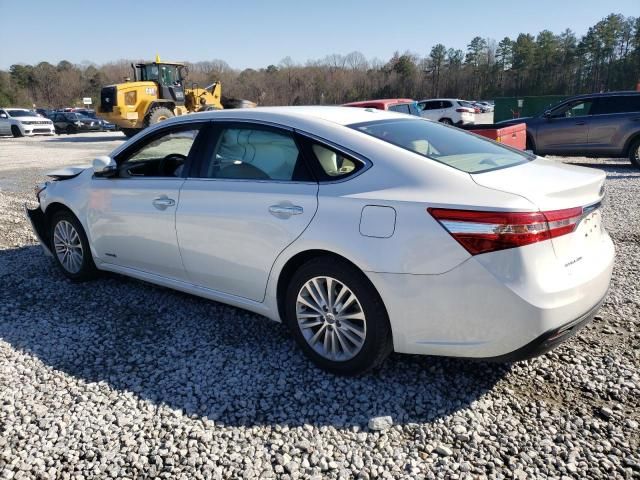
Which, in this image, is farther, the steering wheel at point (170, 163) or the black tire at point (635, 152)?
the black tire at point (635, 152)

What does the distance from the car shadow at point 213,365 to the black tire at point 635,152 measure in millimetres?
10324

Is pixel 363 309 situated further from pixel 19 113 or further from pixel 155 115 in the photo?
pixel 19 113

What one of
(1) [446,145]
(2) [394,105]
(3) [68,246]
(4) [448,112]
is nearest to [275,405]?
(1) [446,145]

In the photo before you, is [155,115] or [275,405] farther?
[155,115]

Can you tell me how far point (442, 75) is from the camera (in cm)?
8044

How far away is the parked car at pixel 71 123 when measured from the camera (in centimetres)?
3189

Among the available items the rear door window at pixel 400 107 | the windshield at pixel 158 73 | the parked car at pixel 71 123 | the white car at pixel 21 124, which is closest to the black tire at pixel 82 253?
the rear door window at pixel 400 107

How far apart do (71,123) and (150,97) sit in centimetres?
1303

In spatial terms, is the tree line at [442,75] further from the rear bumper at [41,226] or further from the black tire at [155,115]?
the rear bumper at [41,226]

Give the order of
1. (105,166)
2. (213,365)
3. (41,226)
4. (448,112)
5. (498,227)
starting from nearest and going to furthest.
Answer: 1. (498,227)
2. (213,365)
3. (105,166)
4. (41,226)
5. (448,112)

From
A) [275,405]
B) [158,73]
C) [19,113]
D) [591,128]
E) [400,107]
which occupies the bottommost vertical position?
[275,405]

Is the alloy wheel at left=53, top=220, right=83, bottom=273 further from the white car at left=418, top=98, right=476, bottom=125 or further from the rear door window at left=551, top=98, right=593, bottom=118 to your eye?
the white car at left=418, top=98, right=476, bottom=125

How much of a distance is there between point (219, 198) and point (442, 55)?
88162 millimetres

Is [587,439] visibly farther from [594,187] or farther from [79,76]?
[79,76]
